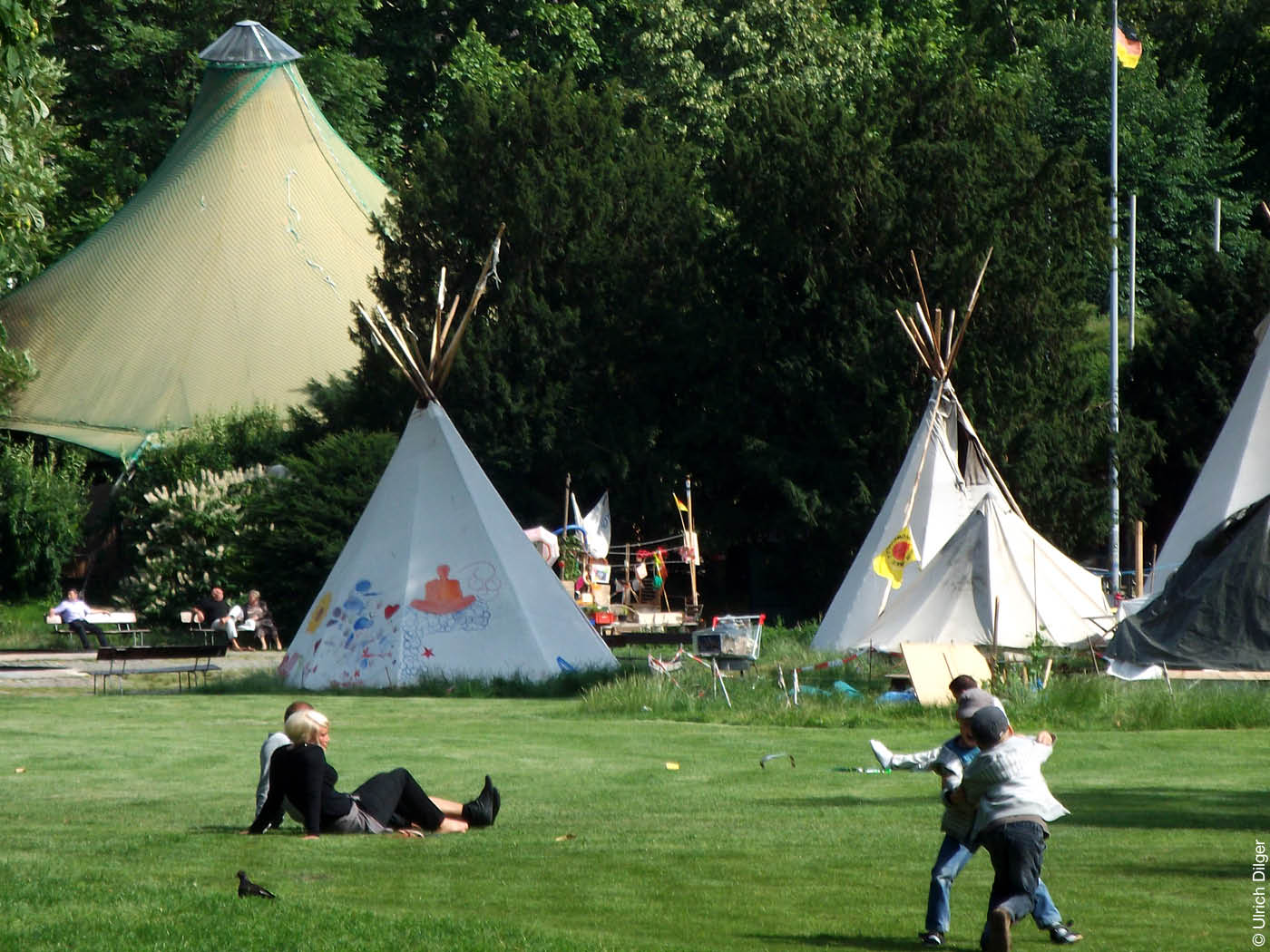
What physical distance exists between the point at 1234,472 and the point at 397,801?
19.5 m

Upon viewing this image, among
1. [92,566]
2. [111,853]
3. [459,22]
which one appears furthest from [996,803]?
[459,22]

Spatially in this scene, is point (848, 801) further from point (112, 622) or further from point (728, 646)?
point (112, 622)

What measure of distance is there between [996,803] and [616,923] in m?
1.71

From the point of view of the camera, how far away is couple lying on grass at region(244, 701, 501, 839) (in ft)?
34.9

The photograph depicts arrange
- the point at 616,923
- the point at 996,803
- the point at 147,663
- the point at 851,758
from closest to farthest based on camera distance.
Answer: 1. the point at 996,803
2. the point at 616,923
3. the point at 851,758
4. the point at 147,663

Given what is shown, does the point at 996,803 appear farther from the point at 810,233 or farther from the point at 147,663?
the point at 810,233

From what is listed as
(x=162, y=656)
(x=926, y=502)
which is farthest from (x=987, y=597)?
(x=162, y=656)

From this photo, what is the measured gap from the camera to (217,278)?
1639 inches

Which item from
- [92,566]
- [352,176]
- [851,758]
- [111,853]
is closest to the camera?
[111,853]

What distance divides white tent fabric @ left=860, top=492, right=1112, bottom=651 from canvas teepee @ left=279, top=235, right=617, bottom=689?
4051 mm

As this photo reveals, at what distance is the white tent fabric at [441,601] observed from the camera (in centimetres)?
2214

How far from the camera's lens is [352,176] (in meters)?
44.4

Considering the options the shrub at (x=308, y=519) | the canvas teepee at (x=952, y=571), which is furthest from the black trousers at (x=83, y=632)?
the canvas teepee at (x=952, y=571)

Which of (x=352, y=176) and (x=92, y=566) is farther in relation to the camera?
(x=352, y=176)
